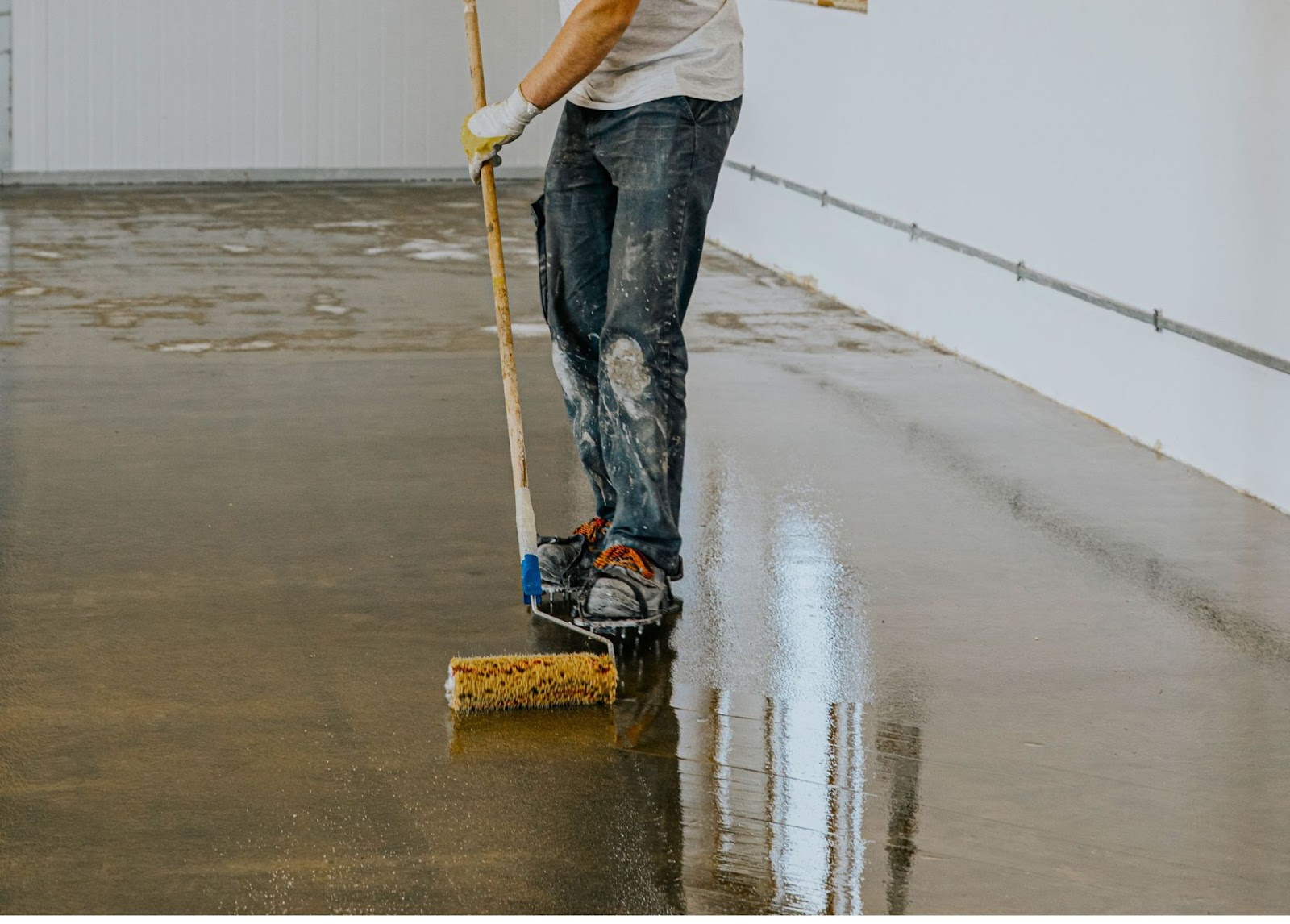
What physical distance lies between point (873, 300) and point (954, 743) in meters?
3.92

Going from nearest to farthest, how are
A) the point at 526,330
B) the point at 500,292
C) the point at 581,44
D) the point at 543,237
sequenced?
the point at 581,44 → the point at 500,292 → the point at 543,237 → the point at 526,330

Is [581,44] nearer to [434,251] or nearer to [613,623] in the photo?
[613,623]

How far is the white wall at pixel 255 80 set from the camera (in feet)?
30.7

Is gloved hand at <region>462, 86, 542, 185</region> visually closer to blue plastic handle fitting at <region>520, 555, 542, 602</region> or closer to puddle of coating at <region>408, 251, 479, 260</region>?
blue plastic handle fitting at <region>520, 555, 542, 602</region>

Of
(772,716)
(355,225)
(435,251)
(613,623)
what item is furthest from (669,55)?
(355,225)

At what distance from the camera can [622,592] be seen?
275 centimetres

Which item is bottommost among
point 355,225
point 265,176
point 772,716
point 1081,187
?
point 772,716

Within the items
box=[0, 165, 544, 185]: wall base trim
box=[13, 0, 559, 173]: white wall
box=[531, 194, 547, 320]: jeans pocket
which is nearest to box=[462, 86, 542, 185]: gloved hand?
box=[531, 194, 547, 320]: jeans pocket

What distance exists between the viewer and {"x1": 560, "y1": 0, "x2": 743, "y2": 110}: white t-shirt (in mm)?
2725

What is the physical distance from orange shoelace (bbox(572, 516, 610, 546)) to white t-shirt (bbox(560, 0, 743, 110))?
80cm

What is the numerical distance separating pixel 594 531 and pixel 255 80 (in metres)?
7.44

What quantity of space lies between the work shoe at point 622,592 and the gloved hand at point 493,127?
2.43ft

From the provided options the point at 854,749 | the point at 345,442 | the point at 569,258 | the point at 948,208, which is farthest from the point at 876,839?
the point at 948,208

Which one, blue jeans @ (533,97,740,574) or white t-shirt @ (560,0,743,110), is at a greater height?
white t-shirt @ (560,0,743,110)
